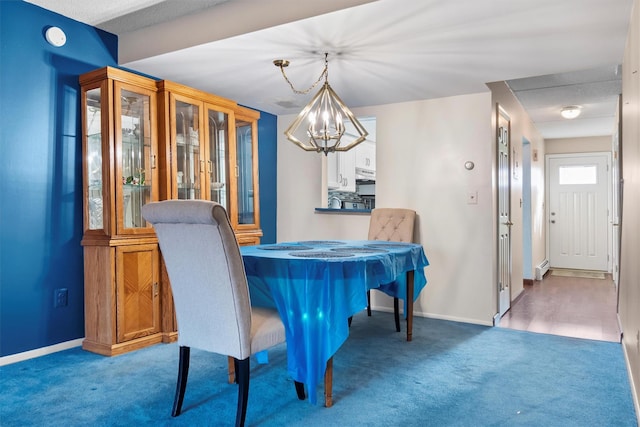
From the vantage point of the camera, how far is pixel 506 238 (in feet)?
14.4

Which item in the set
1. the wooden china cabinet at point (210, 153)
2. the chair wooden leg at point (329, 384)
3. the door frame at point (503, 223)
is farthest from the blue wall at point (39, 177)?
the door frame at point (503, 223)

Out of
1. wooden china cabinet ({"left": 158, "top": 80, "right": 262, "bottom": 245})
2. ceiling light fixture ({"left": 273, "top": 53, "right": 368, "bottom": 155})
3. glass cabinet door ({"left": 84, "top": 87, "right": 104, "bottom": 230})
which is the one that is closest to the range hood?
wooden china cabinet ({"left": 158, "top": 80, "right": 262, "bottom": 245})

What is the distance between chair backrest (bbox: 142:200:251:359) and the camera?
1.83 metres

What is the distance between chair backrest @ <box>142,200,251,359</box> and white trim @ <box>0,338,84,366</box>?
154cm

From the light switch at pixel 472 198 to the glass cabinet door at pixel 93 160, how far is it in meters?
2.98

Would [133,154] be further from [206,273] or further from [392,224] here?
[392,224]

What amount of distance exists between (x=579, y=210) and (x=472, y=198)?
182 inches

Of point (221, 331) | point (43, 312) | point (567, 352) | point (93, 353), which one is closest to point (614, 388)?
point (567, 352)

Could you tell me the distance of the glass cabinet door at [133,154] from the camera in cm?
308

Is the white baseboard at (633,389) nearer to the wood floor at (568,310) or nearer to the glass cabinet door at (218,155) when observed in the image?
the wood floor at (568,310)

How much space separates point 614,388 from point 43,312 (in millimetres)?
3532

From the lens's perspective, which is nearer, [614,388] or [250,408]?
[250,408]

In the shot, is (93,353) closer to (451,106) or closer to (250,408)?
(250,408)

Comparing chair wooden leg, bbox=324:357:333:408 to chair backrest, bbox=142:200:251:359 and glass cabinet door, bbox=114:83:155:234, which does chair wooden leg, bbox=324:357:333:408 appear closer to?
chair backrest, bbox=142:200:251:359
